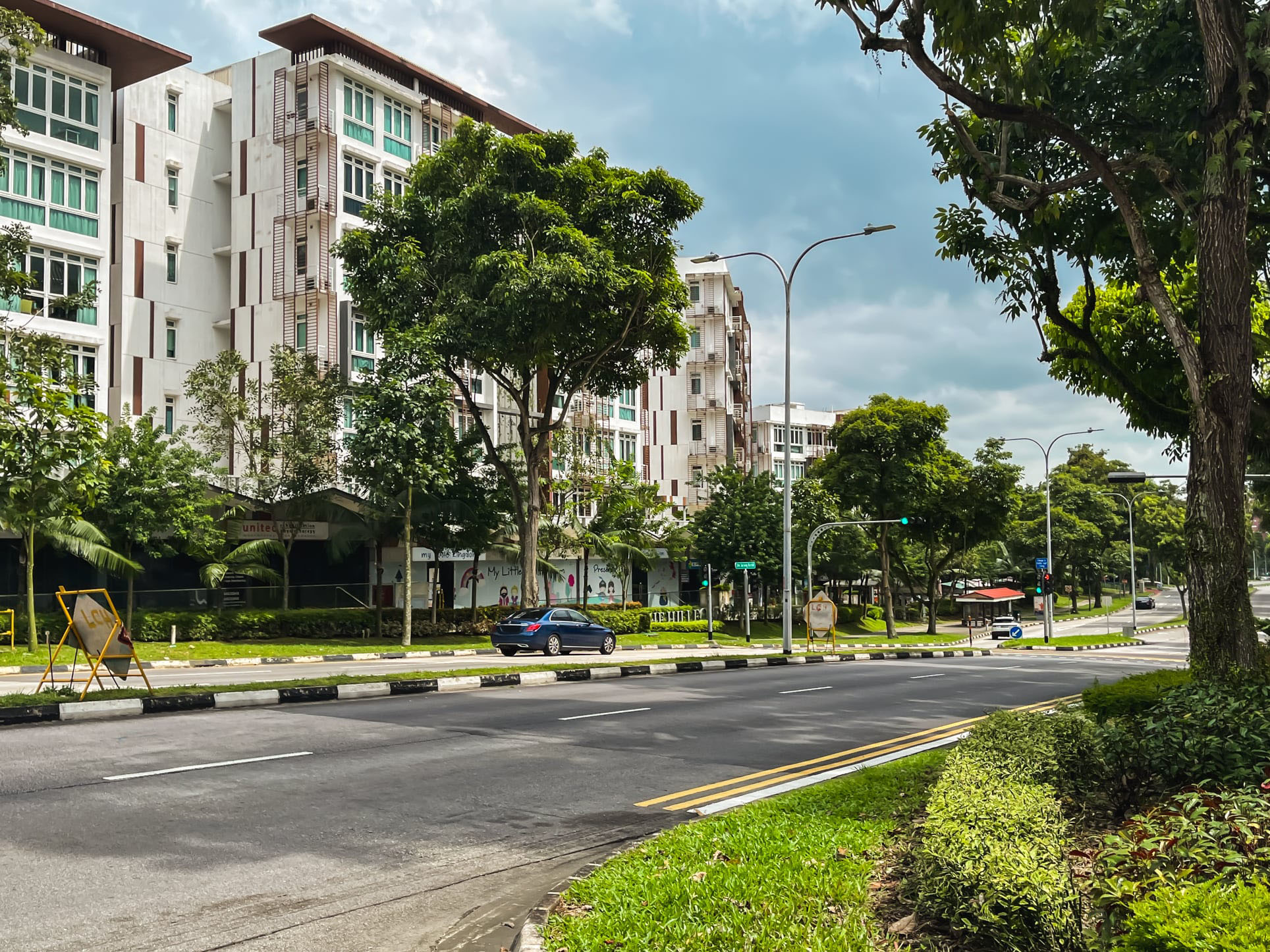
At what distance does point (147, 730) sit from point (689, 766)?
646 centimetres

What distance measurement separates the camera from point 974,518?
5709 cm

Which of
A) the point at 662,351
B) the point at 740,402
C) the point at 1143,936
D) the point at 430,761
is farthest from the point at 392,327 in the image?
the point at 740,402

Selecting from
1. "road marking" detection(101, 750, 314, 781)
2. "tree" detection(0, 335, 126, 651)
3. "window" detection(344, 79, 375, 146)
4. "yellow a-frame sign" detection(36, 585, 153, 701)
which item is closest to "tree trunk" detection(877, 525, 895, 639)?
"window" detection(344, 79, 375, 146)

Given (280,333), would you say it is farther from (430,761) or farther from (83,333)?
(430,761)

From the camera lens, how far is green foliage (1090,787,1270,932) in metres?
4.19

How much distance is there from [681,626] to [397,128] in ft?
85.3

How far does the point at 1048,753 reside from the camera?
719 cm

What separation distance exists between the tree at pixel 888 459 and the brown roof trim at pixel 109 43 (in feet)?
115

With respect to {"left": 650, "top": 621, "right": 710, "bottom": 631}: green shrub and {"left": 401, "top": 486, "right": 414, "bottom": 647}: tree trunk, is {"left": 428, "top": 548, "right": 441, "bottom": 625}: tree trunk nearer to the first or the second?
{"left": 401, "top": 486, "right": 414, "bottom": 647}: tree trunk

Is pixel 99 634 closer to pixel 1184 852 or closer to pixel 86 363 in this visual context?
pixel 1184 852

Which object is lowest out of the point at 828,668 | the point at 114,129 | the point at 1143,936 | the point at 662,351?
the point at 828,668

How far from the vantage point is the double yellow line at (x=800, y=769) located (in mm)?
9219

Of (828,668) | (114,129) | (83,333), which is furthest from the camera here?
(114,129)

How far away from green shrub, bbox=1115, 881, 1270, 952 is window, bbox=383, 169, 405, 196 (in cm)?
4376
